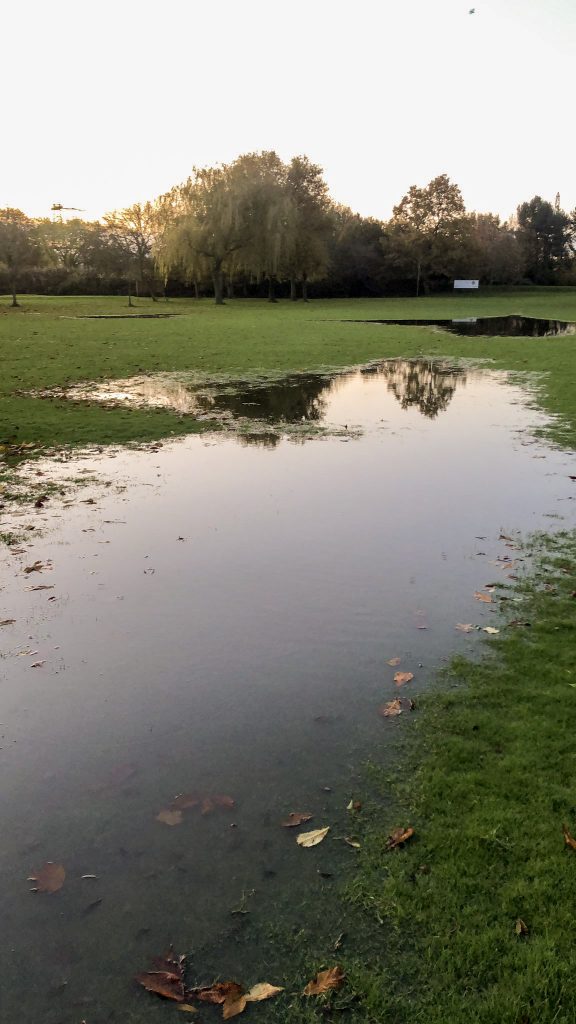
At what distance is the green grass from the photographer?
12195 millimetres

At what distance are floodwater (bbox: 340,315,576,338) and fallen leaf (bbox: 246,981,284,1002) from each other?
99.5 ft

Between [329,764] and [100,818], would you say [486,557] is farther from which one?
[100,818]

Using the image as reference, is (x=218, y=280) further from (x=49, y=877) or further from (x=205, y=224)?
(x=49, y=877)

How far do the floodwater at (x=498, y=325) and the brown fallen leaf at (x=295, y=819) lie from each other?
96.5 feet

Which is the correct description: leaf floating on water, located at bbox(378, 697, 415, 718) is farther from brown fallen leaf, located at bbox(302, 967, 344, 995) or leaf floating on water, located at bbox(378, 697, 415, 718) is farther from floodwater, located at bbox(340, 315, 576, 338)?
floodwater, located at bbox(340, 315, 576, 338)

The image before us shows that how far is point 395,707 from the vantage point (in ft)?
13.9

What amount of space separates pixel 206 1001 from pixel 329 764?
4.67 ft

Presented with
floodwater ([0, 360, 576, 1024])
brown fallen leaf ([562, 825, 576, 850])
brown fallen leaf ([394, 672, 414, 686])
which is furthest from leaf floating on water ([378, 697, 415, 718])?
brown fallen leaf ([562, 825, 576, 850])

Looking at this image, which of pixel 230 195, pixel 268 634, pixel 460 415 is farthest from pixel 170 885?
pixel 230 195

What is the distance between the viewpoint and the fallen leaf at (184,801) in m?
3.47

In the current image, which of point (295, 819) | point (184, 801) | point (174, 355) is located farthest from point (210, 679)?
point (174, 355)

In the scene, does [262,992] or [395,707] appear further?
[395,707]

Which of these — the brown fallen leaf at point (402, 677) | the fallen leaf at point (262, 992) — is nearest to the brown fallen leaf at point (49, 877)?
the fallen leaf at point (262, 992)

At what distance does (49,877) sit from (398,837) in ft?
5.30
